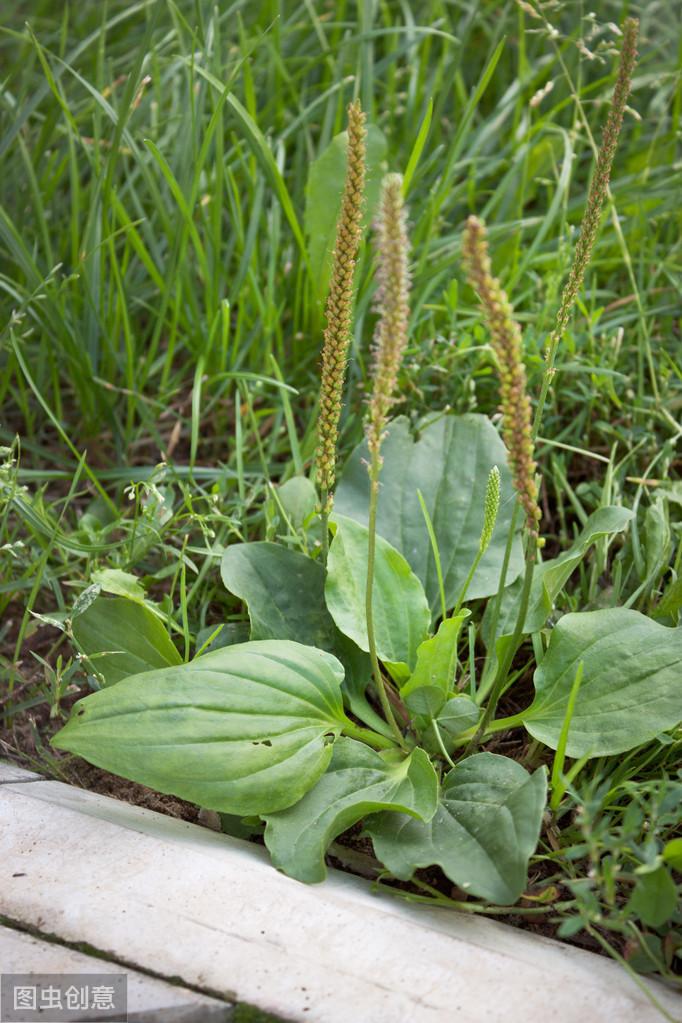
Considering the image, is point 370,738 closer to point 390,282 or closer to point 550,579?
point 550,579

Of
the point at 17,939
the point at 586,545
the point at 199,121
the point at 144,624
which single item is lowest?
the point at 17,939

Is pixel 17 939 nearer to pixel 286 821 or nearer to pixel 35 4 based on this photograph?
pixel 286 821

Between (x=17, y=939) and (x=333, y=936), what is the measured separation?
1.43ft

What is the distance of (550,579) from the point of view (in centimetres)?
198

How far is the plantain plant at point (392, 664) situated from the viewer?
148cm

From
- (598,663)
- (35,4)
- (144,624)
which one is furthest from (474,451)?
(35,4)

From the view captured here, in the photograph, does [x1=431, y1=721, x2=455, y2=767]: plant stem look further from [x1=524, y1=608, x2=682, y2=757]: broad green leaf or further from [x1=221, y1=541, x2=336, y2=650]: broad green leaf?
[x1=221, y1=541, x2=336, y2=650]: broad green leaf

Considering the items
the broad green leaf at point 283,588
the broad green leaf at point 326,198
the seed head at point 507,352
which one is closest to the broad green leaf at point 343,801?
the broad green leaf at point 283,588

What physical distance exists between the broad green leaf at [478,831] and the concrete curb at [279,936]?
0.27 feet

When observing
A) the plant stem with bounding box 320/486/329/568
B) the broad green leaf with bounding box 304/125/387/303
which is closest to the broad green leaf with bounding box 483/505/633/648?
the plant stem with bounding box 320/486/329/568

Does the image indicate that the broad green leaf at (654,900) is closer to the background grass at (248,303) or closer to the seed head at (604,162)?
the background grass at (248,303)

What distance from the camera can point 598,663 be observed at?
1815mm

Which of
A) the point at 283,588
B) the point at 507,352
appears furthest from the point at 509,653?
the point at 507,352

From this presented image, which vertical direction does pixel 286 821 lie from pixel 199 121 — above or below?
below
